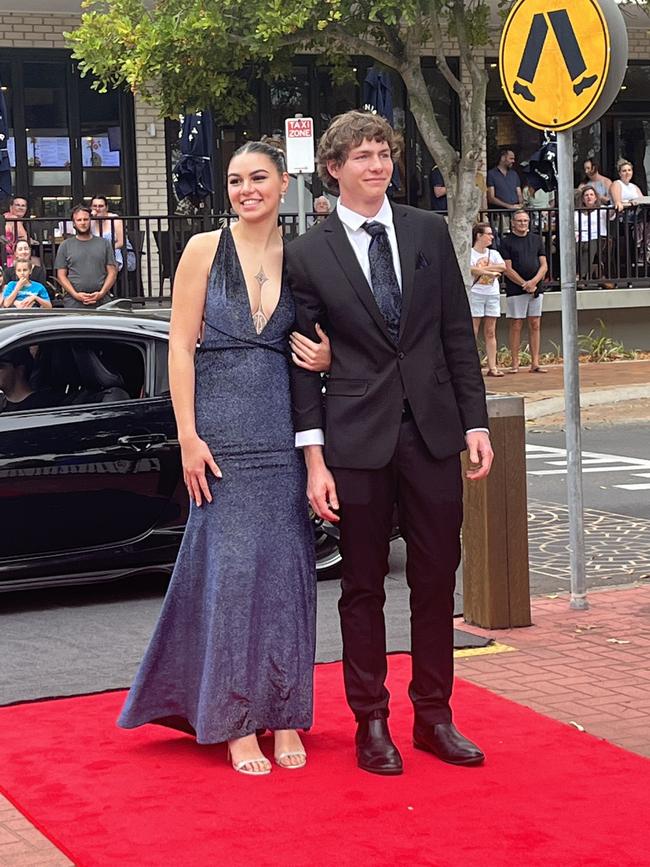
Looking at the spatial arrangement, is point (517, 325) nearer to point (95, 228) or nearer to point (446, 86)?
point (95, 228)

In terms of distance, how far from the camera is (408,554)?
17.8 ft

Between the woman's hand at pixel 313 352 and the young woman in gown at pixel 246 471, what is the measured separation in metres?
0.01

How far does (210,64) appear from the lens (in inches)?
725

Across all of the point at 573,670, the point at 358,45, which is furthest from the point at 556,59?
the point at 358,45

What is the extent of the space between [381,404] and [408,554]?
54cm

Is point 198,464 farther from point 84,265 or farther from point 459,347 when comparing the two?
point 84,265

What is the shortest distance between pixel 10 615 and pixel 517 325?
43.0 ft

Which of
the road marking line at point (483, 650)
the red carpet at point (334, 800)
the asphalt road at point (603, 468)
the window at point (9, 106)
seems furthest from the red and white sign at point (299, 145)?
the red carpet at point (334, 800)

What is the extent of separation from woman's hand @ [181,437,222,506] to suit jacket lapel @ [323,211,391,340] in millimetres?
700

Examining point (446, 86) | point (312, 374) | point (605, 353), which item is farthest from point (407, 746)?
point (446, 86)

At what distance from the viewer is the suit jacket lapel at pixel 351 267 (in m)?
A: 5.21

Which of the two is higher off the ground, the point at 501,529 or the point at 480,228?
the point at 480,228

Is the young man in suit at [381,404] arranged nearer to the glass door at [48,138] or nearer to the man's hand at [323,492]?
the man's hand at [323,492]

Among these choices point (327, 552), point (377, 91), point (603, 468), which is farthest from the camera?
point (377, 91)
